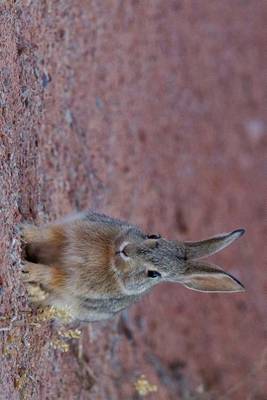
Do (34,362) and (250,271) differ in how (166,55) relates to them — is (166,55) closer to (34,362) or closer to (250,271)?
(250,271)

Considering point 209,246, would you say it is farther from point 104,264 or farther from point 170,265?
point 104,264

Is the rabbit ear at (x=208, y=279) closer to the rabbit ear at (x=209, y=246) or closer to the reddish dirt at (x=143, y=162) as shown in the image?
the rabbit ear at (x=209, y=246)

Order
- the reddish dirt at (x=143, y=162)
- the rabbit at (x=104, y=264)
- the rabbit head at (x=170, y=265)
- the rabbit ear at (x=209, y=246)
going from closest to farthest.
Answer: the reddish dirt at (x=143, y=162) < the rabbit at (x=104, y=264) < the rabbit head at (x=170, y=265) < the rabbit ear at (x=209, y=246)

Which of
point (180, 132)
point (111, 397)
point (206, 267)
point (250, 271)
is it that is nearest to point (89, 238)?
point (206, 267)

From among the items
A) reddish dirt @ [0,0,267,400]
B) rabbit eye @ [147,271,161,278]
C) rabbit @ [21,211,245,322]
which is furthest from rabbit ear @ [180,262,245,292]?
reddish dirt @ [0,0,267,400]

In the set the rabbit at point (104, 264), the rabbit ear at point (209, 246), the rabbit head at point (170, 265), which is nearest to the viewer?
the rabbit at point (104, 264)

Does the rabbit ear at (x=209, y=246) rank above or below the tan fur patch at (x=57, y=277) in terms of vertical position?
above

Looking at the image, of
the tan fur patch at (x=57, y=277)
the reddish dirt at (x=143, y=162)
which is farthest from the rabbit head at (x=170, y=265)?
the reddish dirt at (x=143, y=162)

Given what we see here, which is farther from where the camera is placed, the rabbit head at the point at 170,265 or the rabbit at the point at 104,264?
the rabbit head at the point at 170,265

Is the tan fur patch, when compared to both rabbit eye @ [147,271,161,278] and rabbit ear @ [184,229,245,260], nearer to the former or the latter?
rabbit eye @ [147,271,161,278]
